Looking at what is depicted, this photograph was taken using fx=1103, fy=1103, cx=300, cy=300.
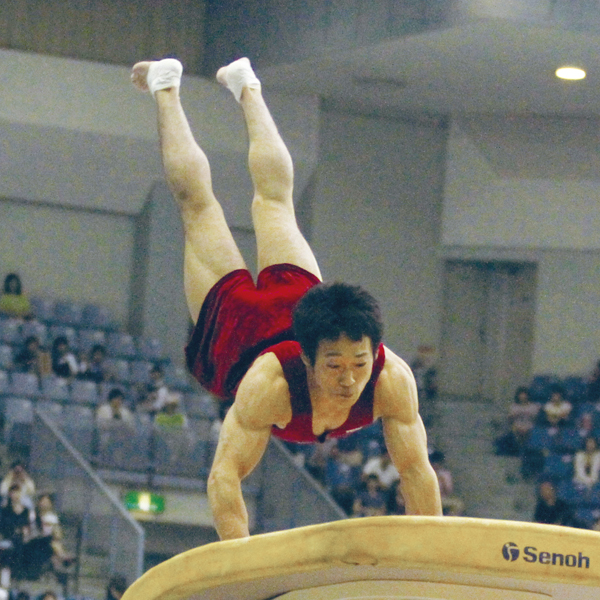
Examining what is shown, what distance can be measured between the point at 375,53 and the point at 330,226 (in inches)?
109

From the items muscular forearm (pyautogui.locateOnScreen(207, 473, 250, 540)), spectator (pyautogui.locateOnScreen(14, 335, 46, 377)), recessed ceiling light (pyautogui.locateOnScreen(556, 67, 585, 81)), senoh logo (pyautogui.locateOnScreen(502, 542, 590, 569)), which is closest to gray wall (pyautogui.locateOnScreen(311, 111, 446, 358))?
recessed ceiling light (pyautogui.locateOnScreen(556, 67, 585, 81))

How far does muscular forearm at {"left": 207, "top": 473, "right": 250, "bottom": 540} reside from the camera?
8.89 ft

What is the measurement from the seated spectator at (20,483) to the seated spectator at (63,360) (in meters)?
1.71

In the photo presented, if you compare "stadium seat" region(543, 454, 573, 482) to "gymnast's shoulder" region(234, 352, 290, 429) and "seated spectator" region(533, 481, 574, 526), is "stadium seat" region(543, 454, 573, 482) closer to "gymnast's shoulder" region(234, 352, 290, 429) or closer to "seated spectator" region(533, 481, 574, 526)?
"seated spectator" region(533, 481, 574, 526)

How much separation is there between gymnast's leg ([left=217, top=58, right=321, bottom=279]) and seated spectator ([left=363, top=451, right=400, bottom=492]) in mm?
5190

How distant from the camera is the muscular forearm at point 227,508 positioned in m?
2.71

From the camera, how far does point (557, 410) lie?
9805 mm

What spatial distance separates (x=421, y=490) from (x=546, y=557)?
3.82 ft

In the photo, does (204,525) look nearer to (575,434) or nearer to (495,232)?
(575,434)

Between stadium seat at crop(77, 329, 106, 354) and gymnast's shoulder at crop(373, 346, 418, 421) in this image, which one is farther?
stadium seat at crop(77, 329, 106, 354)

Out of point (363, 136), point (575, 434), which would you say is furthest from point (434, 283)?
point (575, 434)

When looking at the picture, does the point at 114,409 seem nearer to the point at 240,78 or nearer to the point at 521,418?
the point at 521,418

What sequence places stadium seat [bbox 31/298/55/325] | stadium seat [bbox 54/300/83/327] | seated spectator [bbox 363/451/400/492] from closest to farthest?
seated spectator [bbox 363/451/400/492] → stadium seat [bbox 31/298/55/325] → stadium seat [bbox 54/300/83/327]

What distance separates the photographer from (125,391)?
9.25m
